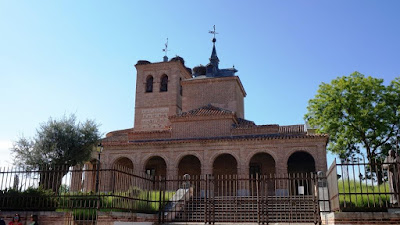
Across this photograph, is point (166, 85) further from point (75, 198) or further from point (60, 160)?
point (75, 198)

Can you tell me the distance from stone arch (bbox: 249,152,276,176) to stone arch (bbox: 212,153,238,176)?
118 centimetres

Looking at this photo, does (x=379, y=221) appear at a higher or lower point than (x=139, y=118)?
lower

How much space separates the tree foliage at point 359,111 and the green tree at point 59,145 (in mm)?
13141

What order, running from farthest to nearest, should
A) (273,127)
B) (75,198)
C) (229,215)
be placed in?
(273,127) < (229,215) < (75,198)

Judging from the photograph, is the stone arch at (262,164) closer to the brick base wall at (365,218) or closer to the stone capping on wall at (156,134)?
the stone capping on wall at (156,134)

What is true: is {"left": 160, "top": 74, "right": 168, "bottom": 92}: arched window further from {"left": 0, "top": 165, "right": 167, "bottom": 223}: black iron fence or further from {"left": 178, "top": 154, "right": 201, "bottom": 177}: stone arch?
{"left": 0, "top": 165, "right": 167, "bottom": 223}: black iron fence

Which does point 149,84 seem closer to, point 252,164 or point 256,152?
point 252,164

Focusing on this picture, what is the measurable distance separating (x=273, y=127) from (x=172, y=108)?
1214cm

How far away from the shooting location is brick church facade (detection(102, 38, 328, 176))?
23906 mm

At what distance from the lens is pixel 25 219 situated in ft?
37.1

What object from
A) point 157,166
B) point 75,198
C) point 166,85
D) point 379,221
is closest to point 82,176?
point 75,198

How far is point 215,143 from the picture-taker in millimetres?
24750

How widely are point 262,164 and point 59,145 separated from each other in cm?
1330

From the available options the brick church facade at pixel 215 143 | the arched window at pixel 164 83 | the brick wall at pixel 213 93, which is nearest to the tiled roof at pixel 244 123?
the brick church facade at pixel 215 143
